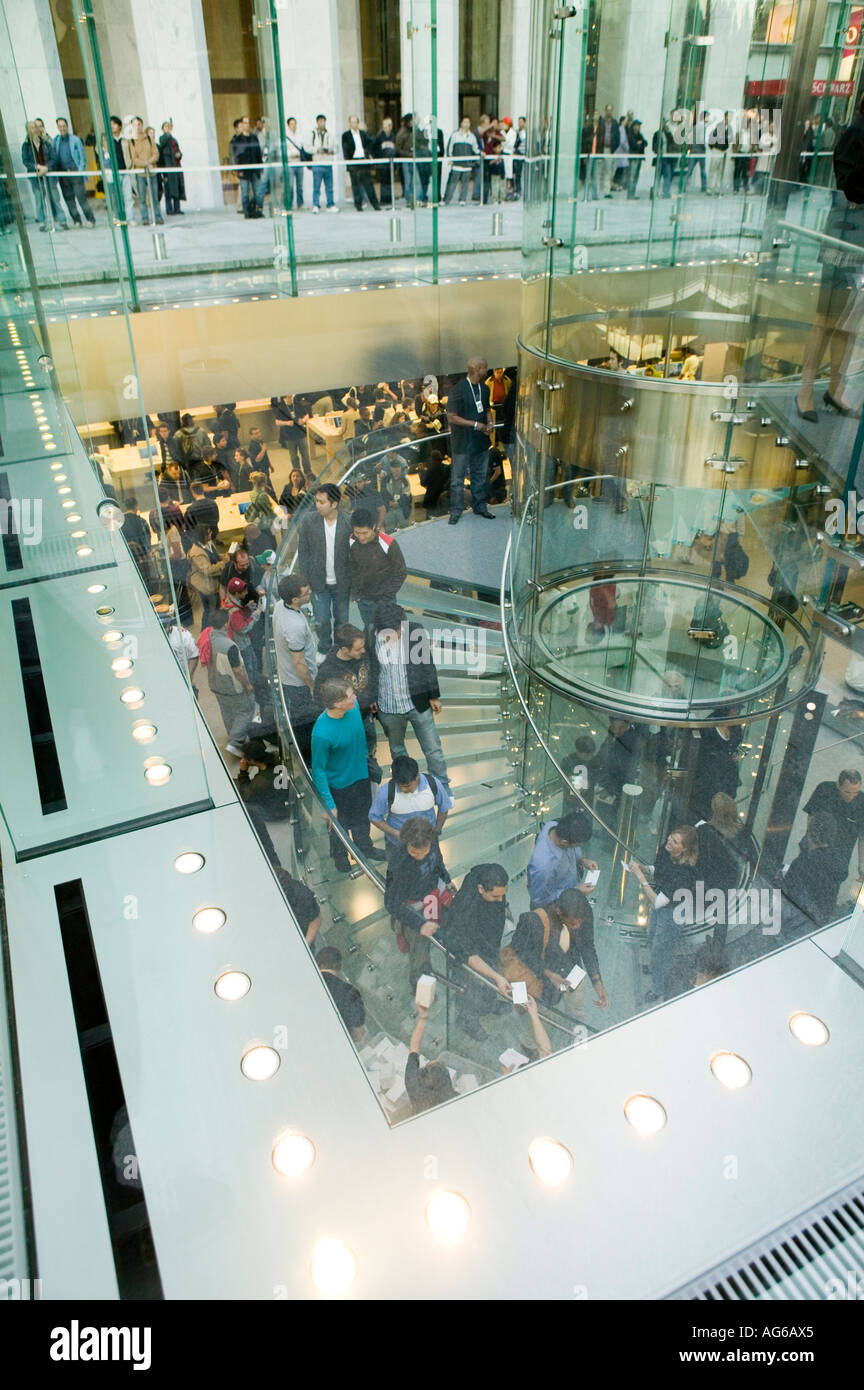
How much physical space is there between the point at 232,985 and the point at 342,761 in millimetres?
1992

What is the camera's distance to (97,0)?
8742mm

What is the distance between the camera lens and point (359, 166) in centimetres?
886

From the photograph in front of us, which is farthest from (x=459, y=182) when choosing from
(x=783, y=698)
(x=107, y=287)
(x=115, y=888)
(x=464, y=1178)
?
(x=464, y=1178)

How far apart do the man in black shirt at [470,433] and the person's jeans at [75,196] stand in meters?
2.87

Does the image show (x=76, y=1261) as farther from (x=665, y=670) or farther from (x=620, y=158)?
(x=620, y=158)

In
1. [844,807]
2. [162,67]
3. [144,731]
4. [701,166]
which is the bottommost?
[844,807]

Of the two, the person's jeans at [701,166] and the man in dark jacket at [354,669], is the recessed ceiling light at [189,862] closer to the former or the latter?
the man in dark jacket at [354,669]

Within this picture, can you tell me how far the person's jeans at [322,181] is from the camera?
28.3 feet

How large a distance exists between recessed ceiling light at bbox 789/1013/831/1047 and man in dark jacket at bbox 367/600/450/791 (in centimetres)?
285

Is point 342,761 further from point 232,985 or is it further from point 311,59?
point 311,59

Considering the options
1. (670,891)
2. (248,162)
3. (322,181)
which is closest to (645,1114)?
(670,891)

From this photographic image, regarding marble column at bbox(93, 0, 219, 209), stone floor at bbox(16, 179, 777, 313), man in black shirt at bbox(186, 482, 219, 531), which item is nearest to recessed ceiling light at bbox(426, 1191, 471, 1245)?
stone floor at bbox(16, 179, 777, 313)
